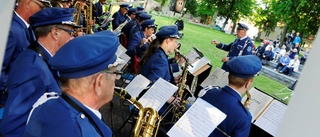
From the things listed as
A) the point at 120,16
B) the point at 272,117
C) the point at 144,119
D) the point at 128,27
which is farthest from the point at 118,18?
the point at 272,117

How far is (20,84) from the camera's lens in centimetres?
197

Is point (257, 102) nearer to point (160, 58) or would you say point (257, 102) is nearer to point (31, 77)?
point (160, 58)

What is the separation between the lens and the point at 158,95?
2.98 meters

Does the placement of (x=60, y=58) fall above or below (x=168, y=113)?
above

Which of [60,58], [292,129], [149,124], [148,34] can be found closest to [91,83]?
[60,58]

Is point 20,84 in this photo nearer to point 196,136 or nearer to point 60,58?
point 60,58

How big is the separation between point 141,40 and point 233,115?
355 cm

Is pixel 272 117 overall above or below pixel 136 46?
above

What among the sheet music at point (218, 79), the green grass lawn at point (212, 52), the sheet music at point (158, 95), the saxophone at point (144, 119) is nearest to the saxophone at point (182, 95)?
the sheet music at point (218, 79)

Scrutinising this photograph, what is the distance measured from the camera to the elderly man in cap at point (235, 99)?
2.50 meters

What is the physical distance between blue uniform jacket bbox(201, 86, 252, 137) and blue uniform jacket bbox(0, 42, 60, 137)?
4.60 feet

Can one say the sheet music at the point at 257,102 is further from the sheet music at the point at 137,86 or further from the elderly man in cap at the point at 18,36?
the elderly man in cap at the point at 18,36

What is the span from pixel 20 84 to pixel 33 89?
9 centimetres

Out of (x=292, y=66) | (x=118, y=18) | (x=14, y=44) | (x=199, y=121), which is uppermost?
(x=14, y=44)
